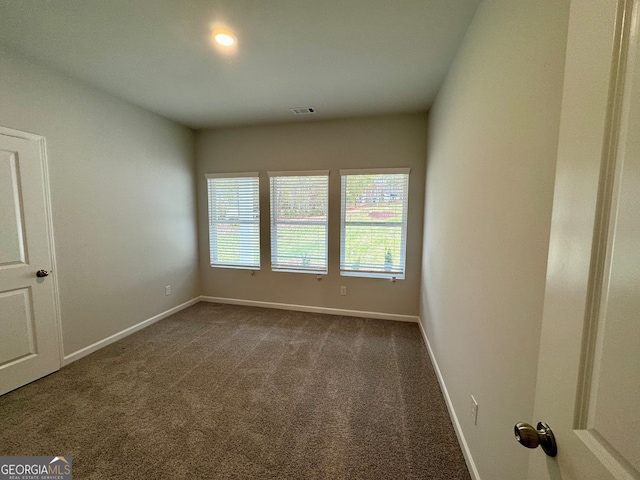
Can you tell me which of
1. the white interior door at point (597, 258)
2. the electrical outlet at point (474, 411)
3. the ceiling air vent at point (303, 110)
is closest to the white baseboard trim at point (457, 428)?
the electrical outlet at point (474, 411)

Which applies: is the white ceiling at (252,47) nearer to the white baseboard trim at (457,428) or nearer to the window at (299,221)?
the window at (299,221)

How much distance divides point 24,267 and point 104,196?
941 mm

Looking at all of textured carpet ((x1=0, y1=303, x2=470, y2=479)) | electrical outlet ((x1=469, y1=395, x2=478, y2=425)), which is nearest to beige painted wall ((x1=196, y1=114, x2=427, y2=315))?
textured carpet ((x1=0, y1=303, x2=470, y2=479))

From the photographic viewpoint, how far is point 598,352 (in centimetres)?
44

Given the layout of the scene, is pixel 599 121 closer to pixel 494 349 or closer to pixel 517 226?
pixel 517 226

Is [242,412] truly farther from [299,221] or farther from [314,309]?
[299,221]

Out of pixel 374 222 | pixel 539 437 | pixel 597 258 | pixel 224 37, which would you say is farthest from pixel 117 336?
pixel 597 258

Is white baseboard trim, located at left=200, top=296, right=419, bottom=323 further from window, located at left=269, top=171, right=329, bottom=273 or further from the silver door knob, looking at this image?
the silver door knob

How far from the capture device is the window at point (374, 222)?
11.0 feet

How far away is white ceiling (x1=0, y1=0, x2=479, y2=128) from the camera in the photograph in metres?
1.59

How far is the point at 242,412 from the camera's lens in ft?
5.98

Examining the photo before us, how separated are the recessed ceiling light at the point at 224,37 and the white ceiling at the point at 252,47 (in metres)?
0.05

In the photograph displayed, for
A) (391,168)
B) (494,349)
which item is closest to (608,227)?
(494,349)

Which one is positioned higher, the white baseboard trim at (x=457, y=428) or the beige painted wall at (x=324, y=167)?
the beige painted wall at (x=324, y=167)
